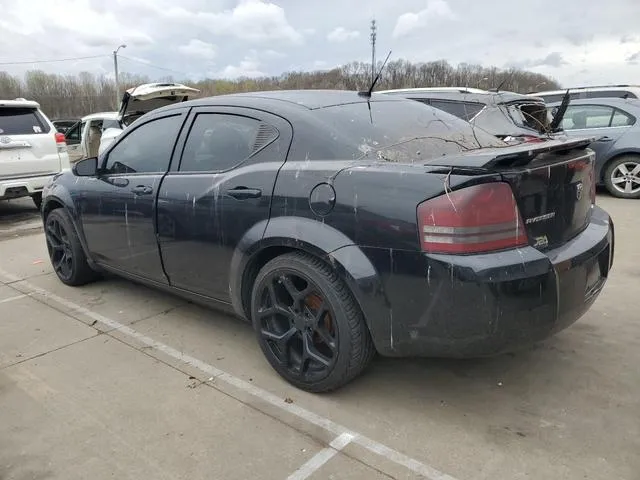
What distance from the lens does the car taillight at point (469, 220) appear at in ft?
7.53

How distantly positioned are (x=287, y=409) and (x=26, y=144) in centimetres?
710

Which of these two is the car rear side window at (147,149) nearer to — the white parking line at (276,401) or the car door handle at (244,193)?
the car door handle at (244,193)

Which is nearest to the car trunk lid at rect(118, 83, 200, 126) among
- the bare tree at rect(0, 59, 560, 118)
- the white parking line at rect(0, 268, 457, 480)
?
the white parking line at rect(0, 268, 457, 480)

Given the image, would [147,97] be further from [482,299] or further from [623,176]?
[482,299]

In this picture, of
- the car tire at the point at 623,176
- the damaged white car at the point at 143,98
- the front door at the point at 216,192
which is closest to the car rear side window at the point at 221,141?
the front door at the point at 216,192

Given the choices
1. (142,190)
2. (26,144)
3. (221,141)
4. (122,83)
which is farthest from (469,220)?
(122,83)

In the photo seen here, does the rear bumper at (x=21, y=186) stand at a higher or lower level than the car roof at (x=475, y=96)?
lower

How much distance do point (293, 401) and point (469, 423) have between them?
0.89 metres

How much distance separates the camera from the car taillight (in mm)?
2295

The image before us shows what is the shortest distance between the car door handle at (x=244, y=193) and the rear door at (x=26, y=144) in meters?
6.27

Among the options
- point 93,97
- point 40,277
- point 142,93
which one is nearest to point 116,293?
point 40,277

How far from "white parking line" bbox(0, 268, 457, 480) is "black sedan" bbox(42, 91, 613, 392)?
172 millimetres

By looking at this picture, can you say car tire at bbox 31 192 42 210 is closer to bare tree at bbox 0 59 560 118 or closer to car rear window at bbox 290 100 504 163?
car rear window at bbox 290 100 504 163

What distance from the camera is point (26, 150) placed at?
810cm
